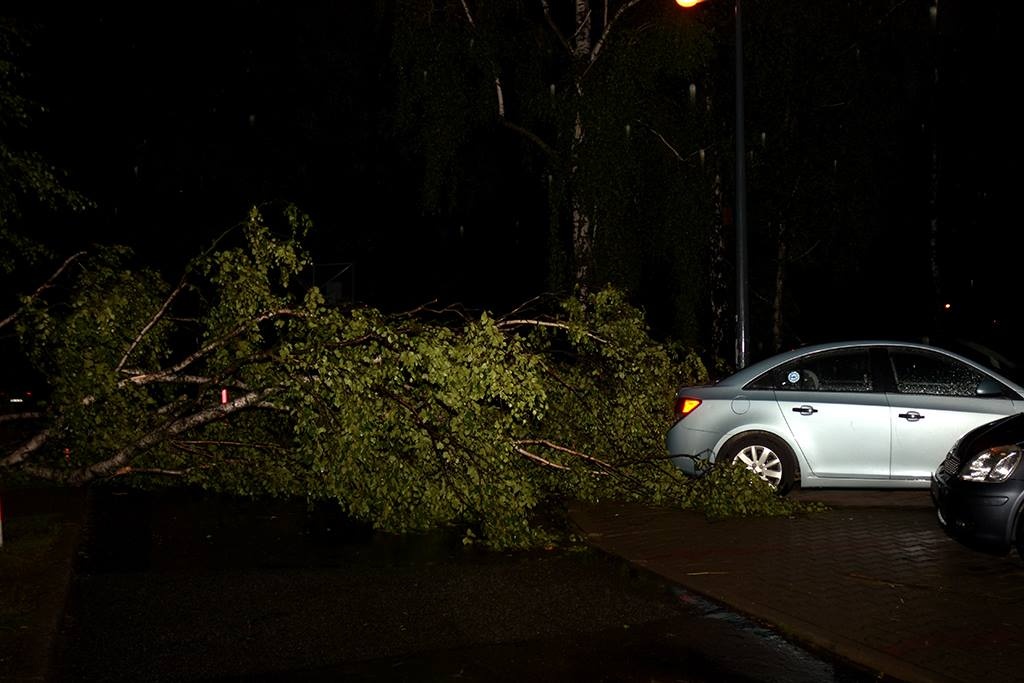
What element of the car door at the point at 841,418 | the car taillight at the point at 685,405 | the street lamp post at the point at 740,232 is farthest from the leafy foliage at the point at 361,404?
the street lamp post at the point at 740,232

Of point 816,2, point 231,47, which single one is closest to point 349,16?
point 231,47

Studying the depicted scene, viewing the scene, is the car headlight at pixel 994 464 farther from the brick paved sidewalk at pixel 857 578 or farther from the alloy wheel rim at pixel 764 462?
the alloy wheel rim at pixel 764 462

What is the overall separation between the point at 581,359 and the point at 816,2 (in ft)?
53.2

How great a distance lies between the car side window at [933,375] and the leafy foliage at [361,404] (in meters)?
1.83

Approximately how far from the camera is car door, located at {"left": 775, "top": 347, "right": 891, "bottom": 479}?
10.6 meters

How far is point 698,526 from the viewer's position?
390 inches

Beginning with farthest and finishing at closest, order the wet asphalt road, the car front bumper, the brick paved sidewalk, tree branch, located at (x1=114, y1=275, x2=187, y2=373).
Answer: tree branch, located at (x1=114, y1=275, x2=187, y2=373), the car front bumper, the brick paved sidewalk, the wet asphalt road

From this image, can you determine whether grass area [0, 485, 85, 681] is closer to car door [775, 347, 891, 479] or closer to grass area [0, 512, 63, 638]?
grass area [0, 512, 63, 638]

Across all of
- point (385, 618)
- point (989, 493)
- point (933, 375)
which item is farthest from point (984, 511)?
point (385, 618)

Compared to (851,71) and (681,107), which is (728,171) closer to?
(681,107)

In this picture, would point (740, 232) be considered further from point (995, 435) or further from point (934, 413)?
point (995, 435)

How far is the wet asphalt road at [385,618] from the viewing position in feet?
20.0

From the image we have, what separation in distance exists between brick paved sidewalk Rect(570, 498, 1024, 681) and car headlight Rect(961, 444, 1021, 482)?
26.2 inches

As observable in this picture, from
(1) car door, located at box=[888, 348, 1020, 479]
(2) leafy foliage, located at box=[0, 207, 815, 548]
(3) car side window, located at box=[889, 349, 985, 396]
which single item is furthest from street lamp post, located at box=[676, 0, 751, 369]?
(1) car door, located at box=[888, 348, 1020, 479]
